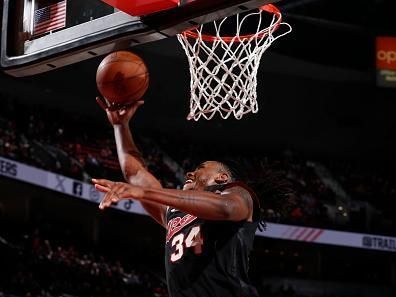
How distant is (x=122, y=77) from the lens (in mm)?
3633

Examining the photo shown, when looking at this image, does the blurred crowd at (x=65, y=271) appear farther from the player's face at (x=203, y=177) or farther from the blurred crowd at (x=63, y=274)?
the player's face at (x=203, y=177)

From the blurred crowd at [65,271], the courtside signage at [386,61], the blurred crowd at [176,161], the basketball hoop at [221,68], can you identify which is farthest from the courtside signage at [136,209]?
the basketball hoop at [221,68]

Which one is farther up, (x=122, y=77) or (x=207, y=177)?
(x=122, y=77)

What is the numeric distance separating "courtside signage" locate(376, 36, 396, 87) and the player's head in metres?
13.1

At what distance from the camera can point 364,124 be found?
1708 cm

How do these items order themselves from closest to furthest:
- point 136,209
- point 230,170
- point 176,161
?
point 230,170
point 136,209
point 176,161

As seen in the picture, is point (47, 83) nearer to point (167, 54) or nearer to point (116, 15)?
point (167, 54)

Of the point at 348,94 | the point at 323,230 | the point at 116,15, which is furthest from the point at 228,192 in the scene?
the point at 348,94

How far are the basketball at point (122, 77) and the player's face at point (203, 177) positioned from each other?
0.49 metres

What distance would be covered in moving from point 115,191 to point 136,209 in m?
10.2

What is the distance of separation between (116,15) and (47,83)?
1174cm

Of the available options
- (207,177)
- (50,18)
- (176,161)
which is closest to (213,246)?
(207,177)

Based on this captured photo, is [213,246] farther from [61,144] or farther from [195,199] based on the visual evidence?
[61,144]

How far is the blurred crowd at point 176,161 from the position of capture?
497 inches
